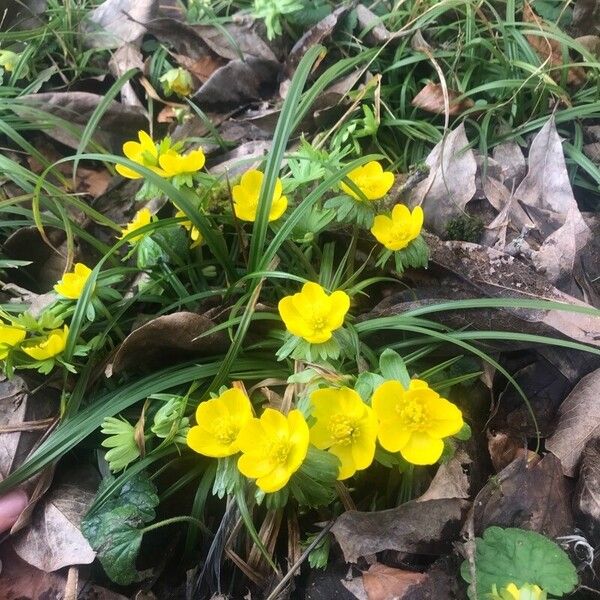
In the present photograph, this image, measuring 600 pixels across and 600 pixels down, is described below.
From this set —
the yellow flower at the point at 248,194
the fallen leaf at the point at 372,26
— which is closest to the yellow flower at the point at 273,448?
the yellow flower at the point at 248,194

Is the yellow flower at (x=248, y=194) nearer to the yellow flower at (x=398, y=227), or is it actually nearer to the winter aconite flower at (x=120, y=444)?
the yellow flower at (x=398, y=227)

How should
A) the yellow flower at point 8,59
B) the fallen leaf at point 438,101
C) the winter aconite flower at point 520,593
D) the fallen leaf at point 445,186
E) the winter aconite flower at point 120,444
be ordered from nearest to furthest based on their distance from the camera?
the winter aconite flower at point 520,593, the winter aconite flower at point 120,444, the fallen leaf at point 445,186, the fallen leaf at point 438,101, the yellow flower at point 8,59

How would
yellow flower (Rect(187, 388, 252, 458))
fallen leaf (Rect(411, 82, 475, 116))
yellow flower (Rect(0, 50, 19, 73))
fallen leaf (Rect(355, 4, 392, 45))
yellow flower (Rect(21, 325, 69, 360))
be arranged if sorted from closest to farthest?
yellow flower (Rect(187, 388, 252, 458)) < yellow flower (Rect(21, 325, 69, 360)) < fallen leaf (Rect(411, 82, 475, 116)) < fallen leaf (Rect(355, 4, 392, 45)) < yellow flower (Rect(0, 50, 19, 73))

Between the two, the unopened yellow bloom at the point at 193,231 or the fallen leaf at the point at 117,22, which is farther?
the fallen leaf at the point at 117,22

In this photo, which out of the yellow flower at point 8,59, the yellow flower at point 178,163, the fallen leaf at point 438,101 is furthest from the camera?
the yellow flower at point 8,59

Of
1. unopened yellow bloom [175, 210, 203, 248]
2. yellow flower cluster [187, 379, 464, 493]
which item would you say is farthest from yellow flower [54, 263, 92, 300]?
yellow flower cluster [187, 379, 464, 493]

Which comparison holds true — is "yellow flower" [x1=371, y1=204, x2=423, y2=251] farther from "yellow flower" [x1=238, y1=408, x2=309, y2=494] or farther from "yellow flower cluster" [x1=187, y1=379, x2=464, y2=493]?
"yellow flower" [x1=238, y1=408, x2=309, y2=494]

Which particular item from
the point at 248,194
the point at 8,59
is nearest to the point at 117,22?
the point at 8,59
